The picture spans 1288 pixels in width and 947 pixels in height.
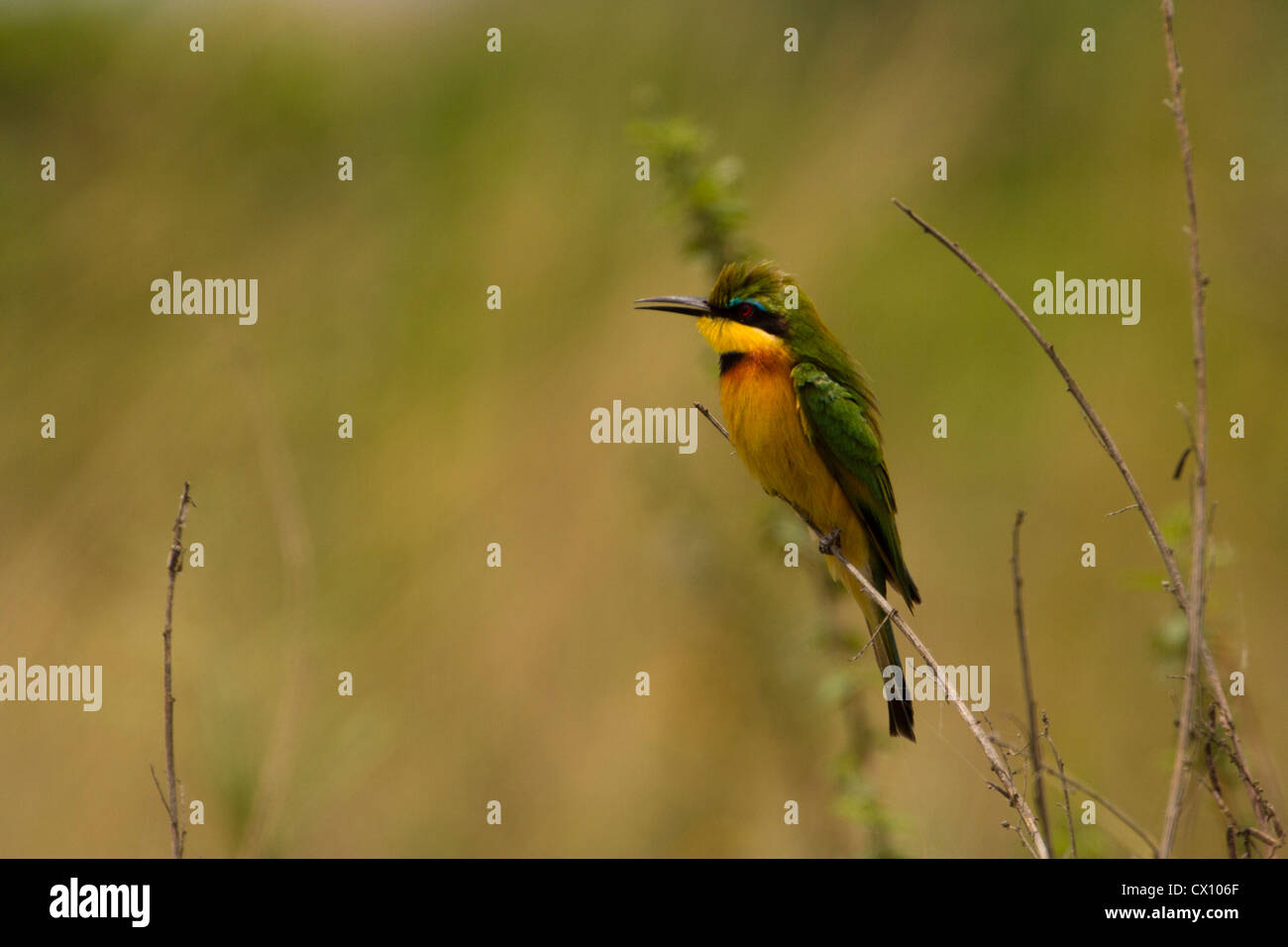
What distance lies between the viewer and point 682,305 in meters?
3.29

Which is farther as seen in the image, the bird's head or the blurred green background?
the blurred green background

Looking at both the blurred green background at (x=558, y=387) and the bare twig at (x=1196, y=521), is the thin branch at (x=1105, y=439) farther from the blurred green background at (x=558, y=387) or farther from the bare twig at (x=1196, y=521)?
the blurred green background at (x=558, y=387)

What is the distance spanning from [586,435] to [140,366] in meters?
2.53

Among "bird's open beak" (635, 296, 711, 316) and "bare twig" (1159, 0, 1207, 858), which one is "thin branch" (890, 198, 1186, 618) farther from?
"bird's open beak" (635, 296, 711, 316)

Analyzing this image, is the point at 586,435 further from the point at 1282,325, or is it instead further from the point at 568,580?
the point at 1282,325

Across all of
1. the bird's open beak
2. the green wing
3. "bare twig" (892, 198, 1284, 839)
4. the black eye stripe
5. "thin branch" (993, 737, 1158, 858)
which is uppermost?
the bird's open beak

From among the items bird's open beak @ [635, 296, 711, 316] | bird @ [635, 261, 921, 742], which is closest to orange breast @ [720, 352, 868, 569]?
bird @ [635, 261, 921, 742]

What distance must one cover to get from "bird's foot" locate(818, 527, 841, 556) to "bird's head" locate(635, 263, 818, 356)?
0.55 m

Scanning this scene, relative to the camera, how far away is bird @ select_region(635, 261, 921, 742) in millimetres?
3135

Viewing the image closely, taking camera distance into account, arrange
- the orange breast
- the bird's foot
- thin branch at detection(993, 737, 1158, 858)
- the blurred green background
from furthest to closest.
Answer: the blurred green background → the orange breast → the bird's foot → thin branch at detection(993, 737, 1158, 858)

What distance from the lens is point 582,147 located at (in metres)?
6.39

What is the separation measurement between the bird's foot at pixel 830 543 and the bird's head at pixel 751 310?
1.82 ft
